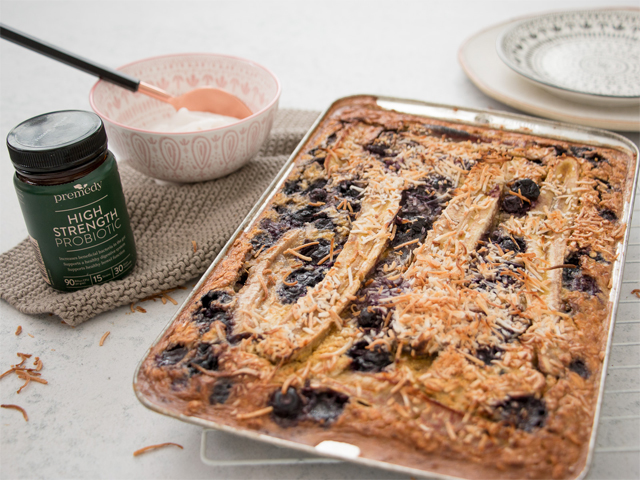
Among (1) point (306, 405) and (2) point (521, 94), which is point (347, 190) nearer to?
(1) point (306, 405)

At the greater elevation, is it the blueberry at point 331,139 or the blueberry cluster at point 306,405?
the blueberry at point 331,139

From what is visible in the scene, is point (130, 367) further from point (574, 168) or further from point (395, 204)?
point (574, 168)

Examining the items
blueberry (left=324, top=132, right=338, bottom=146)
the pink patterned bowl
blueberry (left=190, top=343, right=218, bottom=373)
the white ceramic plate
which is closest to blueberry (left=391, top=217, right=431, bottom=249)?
blueberry (left=324, top=132, right=338, bottom=146)

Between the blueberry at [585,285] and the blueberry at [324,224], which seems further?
the blueberry at [324,224]

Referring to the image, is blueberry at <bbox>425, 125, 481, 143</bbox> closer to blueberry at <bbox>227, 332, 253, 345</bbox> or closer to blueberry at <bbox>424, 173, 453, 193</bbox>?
blueberry at <bbox>424, 173, 453, 193</bbox>

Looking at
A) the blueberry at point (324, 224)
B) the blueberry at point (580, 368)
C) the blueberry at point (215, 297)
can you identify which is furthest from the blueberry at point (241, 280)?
the blueberry at point (580, 368)

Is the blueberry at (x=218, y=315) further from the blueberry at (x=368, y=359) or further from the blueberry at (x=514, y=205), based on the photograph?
Answer: the blueberry at (x=514, y=205)

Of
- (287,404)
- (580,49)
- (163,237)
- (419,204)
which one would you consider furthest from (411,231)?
(580,49)
